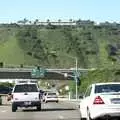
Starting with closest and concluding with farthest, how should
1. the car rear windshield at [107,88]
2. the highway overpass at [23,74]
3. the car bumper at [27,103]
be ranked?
1. the car rear windshield at [107,88]
2. the car bumper at [27,103]
3. the highway overpass at [23,74]

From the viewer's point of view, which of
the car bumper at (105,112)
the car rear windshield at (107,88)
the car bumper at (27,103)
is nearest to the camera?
the car bumper at (105,112)

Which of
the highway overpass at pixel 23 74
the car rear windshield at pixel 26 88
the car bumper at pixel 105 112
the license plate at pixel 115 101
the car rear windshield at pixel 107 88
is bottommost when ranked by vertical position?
the car bumper at pixel 105 112

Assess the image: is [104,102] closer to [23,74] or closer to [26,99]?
[26,99]

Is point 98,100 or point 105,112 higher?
point 98,100

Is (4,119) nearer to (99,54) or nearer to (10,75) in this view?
(10,75)

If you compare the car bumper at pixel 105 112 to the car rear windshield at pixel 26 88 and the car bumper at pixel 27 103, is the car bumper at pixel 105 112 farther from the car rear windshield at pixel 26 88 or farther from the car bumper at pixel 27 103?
the car rear windshield at pixel 26 88

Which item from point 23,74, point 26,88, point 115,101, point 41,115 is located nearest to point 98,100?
point 115,101

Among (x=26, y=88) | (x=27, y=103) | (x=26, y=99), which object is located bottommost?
(x=27, y=103)

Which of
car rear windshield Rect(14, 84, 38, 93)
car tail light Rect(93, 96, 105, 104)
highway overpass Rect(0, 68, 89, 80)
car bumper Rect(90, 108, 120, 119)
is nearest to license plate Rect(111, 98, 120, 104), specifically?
car bumper Rect(90, 108, 120, 119)

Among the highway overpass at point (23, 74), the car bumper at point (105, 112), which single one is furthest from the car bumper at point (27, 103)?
the highway overpass at point (23, 74)

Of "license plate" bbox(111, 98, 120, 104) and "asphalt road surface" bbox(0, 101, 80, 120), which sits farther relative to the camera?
"asphalt road surface" bbox(0, 101, 80, 120)

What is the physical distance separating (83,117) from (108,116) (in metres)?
3.88

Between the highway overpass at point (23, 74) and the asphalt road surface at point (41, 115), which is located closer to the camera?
the asphalt road surface at point (41, 115)

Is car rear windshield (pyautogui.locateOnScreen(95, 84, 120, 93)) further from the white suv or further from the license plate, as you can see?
the white suv
